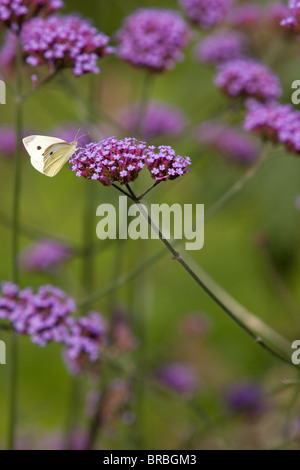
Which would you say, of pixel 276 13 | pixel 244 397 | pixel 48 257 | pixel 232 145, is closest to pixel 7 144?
pixel 48 257

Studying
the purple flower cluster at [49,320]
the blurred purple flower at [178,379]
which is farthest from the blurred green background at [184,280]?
the purple flower cluster at [49,320]

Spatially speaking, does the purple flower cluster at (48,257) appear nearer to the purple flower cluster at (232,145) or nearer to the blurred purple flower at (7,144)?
the blurred purple flower at (7,144)

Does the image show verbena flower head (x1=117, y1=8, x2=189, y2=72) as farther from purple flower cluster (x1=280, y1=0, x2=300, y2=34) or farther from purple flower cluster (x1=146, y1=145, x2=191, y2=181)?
purple flower cluster (x1=146, y1=145, x2=191, y2=181)

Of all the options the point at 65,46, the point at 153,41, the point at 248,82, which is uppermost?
the point at 153,41

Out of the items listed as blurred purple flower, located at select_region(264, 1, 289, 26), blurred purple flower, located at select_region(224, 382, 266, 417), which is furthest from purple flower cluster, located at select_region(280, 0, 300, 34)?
blurred purple flower, located at select_region(224, 382, 266, 417)

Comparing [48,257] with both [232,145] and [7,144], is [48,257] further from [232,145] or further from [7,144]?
[232,145]

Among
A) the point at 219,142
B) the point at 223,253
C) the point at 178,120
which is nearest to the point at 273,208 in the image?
the point at 219,142
